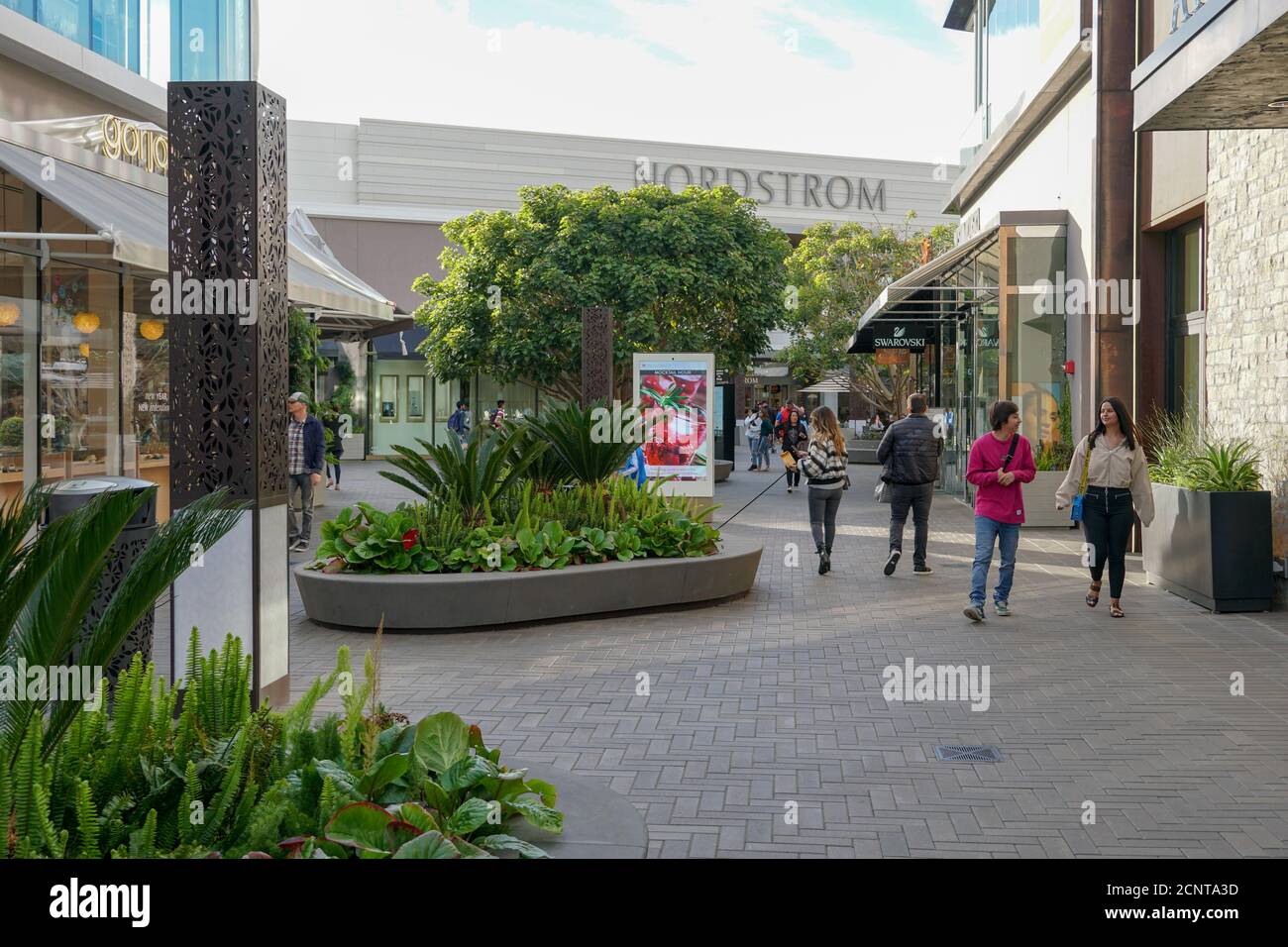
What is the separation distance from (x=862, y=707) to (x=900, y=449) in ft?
19.1

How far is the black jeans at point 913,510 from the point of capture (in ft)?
41.8

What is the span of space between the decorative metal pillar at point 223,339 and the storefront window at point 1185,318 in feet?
34.8

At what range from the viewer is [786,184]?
184 ft

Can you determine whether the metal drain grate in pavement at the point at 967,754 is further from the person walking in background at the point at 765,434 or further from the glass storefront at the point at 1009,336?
the person walking in background at the point at 765,434

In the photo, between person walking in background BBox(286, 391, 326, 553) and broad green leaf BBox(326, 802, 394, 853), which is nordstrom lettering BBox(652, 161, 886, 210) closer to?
person walking in background BBox(286, 391, 326, 553)

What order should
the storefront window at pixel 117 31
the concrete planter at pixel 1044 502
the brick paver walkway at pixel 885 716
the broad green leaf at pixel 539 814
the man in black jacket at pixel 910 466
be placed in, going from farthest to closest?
1. the concrete planter at pixel 1044 502
2. the storefront window at pixel 117 31
3. the man in black jacket at pixel 910 466
4. the brick paver walkway at pixel 885 716
5. the broad green leaf at pixel 539 814

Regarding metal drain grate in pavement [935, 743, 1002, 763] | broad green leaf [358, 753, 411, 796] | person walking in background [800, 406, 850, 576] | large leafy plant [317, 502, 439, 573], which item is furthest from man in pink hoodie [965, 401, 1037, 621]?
broad green leaf [358, 753, 411, 796]

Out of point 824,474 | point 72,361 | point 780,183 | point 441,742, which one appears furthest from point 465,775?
point 780,183

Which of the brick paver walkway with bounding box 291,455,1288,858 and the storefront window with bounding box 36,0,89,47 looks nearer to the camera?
the brick paver walkway with bounding box 291,455,1288,858

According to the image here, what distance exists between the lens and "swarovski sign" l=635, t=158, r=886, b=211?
176ft

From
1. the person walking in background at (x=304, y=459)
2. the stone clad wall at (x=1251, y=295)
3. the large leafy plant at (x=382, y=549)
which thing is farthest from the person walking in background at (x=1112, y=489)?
the person walking in background at (x=304, y=459)

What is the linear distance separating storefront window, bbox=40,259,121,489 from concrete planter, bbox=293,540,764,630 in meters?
5.63
